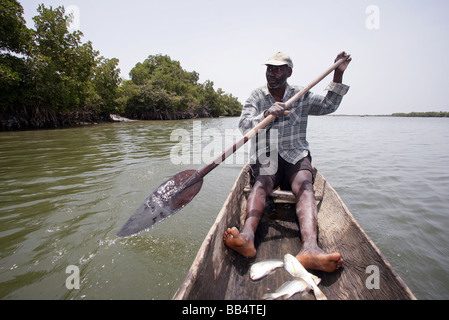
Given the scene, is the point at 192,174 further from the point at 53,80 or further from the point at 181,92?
the point at 181,92

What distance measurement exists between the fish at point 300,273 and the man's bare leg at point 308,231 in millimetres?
44

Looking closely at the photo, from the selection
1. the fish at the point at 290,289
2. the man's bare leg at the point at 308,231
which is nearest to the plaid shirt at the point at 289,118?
the man's bare leg at the point at 308,231

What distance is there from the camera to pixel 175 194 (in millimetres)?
2383

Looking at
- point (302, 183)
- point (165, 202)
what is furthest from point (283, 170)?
point (165, 202)

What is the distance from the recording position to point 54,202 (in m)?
3.19

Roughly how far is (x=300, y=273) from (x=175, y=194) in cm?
150

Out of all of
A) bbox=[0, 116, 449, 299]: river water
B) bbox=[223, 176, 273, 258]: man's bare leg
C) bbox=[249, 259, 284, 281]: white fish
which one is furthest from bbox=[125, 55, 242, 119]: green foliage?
bbox=[249, 259, 284, 281]: white fish

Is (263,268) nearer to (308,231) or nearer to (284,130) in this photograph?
(308,231)

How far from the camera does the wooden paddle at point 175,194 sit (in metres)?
2.15

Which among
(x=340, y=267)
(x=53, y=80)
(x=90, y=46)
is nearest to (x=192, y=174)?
(x=340, y=267)

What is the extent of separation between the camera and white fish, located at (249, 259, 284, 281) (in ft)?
5.18

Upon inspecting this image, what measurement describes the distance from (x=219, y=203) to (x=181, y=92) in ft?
137

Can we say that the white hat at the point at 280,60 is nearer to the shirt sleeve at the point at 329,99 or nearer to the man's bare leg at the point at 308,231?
the shirt sleeve at the point at 329,99

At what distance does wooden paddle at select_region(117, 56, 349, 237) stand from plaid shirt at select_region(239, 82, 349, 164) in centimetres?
18
